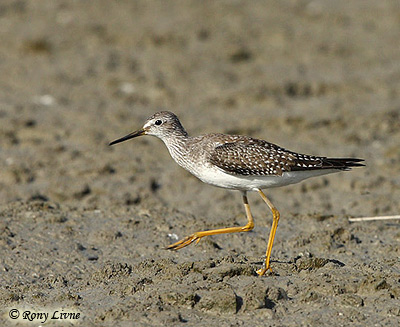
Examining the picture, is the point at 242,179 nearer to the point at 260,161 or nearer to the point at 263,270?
the point at 260,161

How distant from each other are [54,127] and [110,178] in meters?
2.29

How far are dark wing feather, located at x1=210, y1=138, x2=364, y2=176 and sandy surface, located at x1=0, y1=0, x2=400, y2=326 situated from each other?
0.98 m

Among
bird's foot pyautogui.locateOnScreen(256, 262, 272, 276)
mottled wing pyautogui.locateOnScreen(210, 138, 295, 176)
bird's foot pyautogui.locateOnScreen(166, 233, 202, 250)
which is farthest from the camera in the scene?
bird's foot pyautogui.locateOnScreen(166, 233, 202, 250)

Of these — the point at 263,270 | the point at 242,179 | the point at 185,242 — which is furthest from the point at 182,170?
the point at 263,270

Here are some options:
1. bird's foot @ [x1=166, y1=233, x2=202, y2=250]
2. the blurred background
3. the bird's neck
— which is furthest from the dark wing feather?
the blurred background

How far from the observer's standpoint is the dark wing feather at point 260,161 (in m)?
8.39

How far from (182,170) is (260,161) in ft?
12.2

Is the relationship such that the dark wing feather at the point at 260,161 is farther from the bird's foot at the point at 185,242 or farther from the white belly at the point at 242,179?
the bird's foot at the point at 185,242

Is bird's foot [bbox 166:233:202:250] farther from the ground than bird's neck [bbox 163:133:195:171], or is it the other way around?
bird's neck [bbox 163:133:195:171]

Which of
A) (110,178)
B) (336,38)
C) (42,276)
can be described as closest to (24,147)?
(110,178)

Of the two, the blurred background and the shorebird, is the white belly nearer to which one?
the shorebird

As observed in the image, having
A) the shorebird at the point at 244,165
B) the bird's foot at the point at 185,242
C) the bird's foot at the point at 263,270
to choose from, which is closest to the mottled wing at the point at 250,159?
the shorebird at the point at 244,165

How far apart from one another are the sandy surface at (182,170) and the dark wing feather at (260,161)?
985 mm

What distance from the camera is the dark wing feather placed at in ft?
27.5
